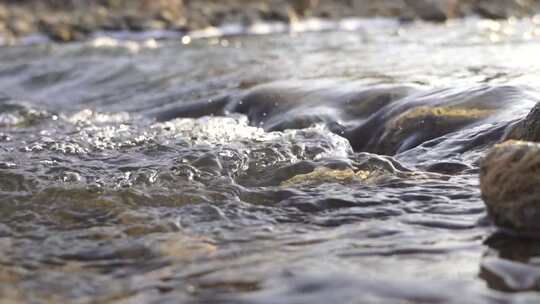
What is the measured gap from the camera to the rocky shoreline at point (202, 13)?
16.4 metres

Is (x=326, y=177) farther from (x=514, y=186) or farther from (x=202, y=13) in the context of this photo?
(x=202, y=13)

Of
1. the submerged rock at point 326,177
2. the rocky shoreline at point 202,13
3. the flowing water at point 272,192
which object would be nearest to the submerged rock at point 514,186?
the flowing water at point 272,192

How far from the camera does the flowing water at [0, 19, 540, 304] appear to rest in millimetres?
2225

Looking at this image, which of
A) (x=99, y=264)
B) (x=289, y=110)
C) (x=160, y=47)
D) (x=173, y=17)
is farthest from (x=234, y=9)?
(x=99, y=264)

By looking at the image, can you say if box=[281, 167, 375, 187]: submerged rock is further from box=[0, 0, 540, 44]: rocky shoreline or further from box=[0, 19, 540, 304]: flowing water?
box=[0, 0, 540, 44]: rocky shoreline

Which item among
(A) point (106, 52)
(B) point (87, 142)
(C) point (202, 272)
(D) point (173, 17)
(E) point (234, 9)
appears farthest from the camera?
(E) point (234, 9)

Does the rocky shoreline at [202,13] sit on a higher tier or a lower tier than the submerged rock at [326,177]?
higher

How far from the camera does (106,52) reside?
11664mm

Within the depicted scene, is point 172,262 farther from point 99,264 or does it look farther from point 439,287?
point 439,287

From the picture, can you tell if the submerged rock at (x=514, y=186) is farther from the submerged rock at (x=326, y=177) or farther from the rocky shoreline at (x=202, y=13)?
the rocky shoreline at (x=202, y=13)

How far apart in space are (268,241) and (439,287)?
2.29 feet

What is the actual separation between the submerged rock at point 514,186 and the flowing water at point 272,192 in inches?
3.0

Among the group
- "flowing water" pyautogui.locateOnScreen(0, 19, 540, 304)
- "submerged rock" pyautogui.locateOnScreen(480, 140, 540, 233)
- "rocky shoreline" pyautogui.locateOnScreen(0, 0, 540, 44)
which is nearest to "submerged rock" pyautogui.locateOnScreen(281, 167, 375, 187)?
"flowing water" pyautogui.locateOnScreen(0, 19, 540, 304)

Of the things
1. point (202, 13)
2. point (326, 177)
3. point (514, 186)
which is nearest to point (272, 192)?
point (326, 177)
